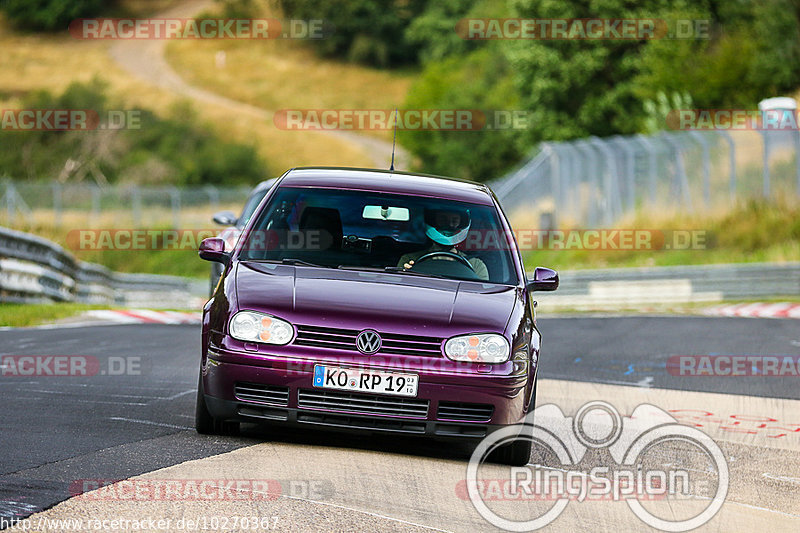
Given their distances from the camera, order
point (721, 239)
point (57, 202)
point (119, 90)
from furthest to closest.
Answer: point (119, 90) → point (57, 202) → point (721, 239)

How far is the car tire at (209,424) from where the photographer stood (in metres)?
7.52

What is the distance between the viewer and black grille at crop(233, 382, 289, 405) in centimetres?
718

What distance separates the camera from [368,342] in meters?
7.14


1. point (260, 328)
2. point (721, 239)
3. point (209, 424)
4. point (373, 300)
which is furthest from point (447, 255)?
point (721, 239)

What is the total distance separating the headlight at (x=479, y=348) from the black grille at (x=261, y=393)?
2.88 ft

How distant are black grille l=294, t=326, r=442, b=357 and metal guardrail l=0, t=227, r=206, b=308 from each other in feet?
37.1

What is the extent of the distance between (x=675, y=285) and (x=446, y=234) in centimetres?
1663

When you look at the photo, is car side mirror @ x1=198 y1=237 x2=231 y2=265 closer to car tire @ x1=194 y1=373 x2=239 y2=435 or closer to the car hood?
the car hood

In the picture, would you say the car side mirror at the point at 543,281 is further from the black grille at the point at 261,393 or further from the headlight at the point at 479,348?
the black grille at the point at 261,393

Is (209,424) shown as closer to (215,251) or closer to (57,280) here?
(215,251)

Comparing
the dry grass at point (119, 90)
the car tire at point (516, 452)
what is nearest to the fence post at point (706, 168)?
the car tire at point (516, 452)

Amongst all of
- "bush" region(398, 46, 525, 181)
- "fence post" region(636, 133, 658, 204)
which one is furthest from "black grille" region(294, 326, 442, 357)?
"bush" region(398, 46, 525, 181)

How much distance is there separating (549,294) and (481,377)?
1964 centimetres

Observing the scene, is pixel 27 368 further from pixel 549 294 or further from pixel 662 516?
pixel 549 294
